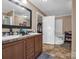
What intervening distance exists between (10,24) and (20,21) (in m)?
0.71

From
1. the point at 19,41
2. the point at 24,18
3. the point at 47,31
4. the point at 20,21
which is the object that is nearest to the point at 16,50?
the point at 19,41

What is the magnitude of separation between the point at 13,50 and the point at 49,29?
528cm

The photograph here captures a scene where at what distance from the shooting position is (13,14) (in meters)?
→ 3.30

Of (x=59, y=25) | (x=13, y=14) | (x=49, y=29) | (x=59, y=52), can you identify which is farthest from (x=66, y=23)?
(x=13, y=14)

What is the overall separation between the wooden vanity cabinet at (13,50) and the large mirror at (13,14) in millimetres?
866

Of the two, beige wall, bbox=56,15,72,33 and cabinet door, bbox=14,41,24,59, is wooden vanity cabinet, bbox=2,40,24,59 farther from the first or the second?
beige wall, bbox=56,15,72,33

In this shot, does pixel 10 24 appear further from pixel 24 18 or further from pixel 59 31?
pixel 59 31

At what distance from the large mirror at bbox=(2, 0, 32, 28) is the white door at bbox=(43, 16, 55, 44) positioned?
312 centimetres

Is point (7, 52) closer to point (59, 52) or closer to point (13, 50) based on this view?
point (13, 50)

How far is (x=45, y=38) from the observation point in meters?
7.26

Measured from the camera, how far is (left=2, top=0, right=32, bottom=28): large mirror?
9.41 ft

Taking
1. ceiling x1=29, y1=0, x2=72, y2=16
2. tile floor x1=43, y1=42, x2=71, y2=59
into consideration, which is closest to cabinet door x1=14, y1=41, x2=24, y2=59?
tile floor x1=43, y1=42, x2=71, y2=59

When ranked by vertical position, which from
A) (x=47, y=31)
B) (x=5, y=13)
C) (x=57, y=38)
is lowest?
(x=57, y=38)

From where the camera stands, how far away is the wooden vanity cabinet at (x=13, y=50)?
5.75 feet
